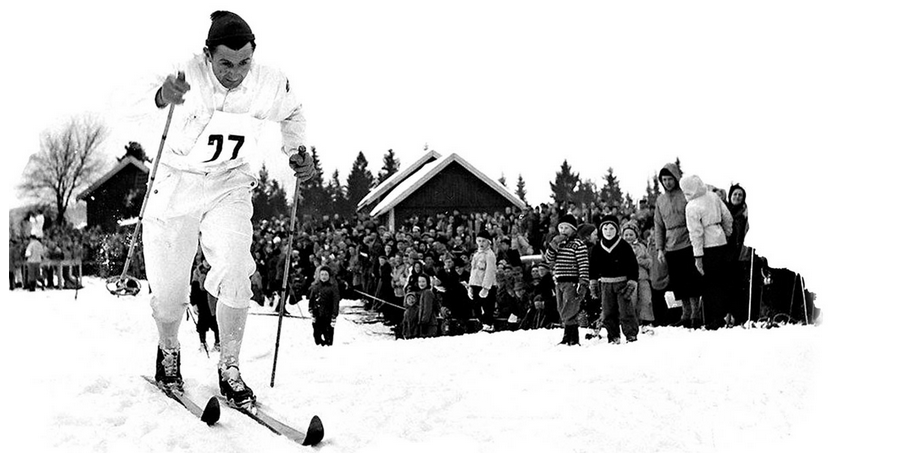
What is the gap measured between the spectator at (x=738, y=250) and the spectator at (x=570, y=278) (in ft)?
4.43

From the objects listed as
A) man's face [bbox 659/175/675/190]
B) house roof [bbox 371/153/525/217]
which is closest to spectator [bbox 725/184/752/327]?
man's face [bbox 659/175/675/190]

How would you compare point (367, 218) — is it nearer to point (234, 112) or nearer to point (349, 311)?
point (349, 311)

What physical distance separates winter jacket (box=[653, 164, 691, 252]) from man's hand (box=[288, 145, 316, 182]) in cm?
428

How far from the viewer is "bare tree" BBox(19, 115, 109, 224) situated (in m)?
6.54

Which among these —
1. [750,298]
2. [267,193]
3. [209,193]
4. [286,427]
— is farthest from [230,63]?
[267,193]

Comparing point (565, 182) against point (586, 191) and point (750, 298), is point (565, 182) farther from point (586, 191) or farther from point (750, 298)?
point (750, 298)

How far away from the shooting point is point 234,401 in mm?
4082

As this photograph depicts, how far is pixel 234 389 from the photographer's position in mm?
4105

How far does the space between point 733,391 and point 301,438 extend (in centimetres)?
255

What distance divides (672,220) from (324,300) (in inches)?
184

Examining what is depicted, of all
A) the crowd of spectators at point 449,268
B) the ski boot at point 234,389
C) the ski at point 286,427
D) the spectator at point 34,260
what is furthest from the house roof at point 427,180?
the ski at point 286,427

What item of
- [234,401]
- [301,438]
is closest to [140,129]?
[234,401]

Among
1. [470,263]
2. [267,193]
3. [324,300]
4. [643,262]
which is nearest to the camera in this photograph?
[643,262]

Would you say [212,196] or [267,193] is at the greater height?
[267,193]
